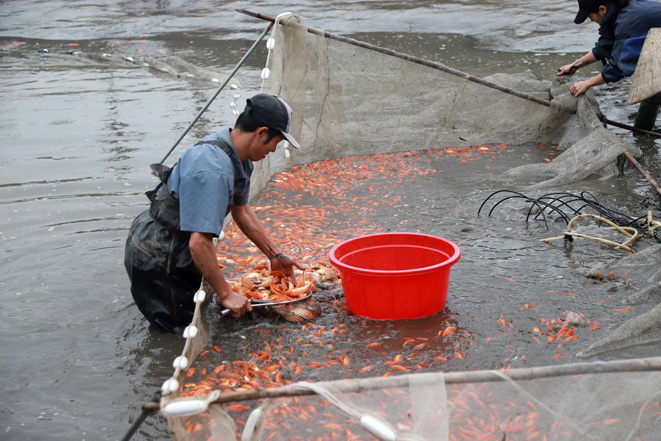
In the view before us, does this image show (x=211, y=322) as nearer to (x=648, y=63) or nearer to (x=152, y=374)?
(x=152, y=374)

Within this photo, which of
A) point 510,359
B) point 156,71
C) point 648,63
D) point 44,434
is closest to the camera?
point 44,434

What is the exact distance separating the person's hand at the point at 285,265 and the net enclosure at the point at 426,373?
2.15 ft

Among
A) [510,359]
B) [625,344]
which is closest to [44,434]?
[510,359]

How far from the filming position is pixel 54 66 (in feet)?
46.1

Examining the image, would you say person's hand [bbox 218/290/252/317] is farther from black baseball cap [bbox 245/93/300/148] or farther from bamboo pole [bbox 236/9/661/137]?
bamboo pole [bbox 236/9/661/137]

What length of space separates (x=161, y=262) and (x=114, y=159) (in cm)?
458

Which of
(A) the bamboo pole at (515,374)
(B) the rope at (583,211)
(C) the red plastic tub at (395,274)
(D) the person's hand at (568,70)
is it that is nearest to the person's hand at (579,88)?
(D) the person's hand at (568,70)

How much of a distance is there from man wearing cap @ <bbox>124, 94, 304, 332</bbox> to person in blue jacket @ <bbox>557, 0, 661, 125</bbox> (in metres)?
4.27

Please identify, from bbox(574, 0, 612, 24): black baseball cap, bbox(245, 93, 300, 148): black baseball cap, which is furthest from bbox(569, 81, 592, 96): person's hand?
bbox(245, 93, 300, 148): black baseball cap

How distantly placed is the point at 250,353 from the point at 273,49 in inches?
138

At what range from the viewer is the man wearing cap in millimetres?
3424

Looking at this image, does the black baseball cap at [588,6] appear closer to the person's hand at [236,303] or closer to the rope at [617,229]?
the rope at [617,229]

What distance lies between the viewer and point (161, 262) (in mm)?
3949

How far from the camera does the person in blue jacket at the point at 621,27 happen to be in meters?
6.26
